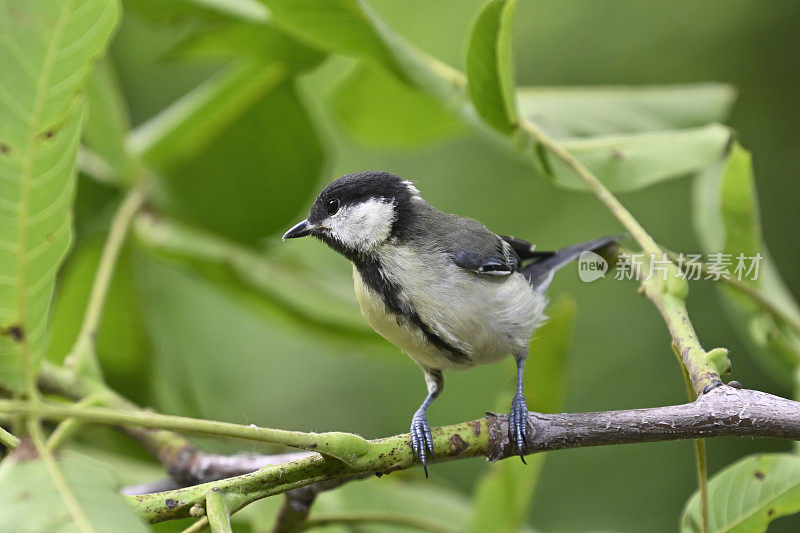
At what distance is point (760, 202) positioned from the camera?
2629 mm

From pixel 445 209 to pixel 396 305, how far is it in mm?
1176

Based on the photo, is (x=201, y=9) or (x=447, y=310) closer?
(x=447, y=310)

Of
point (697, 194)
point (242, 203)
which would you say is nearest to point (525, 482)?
point (697, 194)

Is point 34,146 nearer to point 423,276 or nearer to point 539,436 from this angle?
point 539,436

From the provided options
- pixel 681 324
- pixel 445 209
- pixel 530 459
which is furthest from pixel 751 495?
pixel 445 209

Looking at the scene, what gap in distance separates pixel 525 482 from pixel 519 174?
Answer: 1432 millimetres

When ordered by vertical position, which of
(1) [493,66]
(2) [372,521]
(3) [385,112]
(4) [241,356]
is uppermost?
(1) [493,66]

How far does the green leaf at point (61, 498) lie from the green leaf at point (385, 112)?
1.24m

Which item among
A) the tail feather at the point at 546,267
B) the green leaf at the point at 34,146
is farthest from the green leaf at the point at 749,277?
the green leaf at the point at 34,146

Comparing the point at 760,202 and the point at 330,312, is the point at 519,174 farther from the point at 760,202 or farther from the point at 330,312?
the point at 330,312

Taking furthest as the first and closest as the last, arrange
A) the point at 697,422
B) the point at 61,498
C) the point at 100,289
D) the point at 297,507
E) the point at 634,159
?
the point at 100,289 → the point at 634,159 → the point at 297,507 → the point at 697,422 → the point at 61,498

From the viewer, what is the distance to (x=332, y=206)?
163 centimetres

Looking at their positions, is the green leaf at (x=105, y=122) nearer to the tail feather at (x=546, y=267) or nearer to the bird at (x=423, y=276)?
the bird at (x=423, y=276)

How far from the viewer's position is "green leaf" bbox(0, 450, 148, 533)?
756 millimetres
